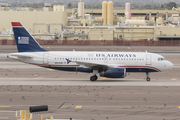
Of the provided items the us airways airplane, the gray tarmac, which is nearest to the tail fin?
the us airways airplane

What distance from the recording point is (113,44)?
84.2 metres

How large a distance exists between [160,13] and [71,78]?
164 metres

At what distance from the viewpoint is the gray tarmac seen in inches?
755

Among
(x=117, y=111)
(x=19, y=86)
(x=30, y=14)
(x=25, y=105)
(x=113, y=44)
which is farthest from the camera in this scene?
(x=30, y=14)

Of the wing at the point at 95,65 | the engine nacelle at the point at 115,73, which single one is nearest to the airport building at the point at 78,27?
the wing at the point at 95,65

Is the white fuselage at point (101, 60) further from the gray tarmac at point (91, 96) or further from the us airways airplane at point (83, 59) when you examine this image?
the gray tarmac at point (91, 96)

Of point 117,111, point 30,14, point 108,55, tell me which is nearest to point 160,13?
point 30,14

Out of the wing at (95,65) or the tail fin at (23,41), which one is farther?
the tail fin at (23,41)

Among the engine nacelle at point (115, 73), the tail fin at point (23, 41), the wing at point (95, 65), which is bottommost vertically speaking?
the engine nacelle at point (115, 73)

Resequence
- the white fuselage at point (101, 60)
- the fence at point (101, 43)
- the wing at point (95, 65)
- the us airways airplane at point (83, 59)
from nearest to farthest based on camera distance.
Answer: the wing at point (95, 65) → the us airways airplane at point (83, 59) → the white fuselage at point (101, 60) → the fence at point (101, 43)

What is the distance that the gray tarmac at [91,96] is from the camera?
1919 cm

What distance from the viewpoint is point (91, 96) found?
24.5m

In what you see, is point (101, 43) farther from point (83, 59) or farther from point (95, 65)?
point (95, 65)

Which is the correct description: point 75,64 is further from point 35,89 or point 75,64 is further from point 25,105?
point 25,105
